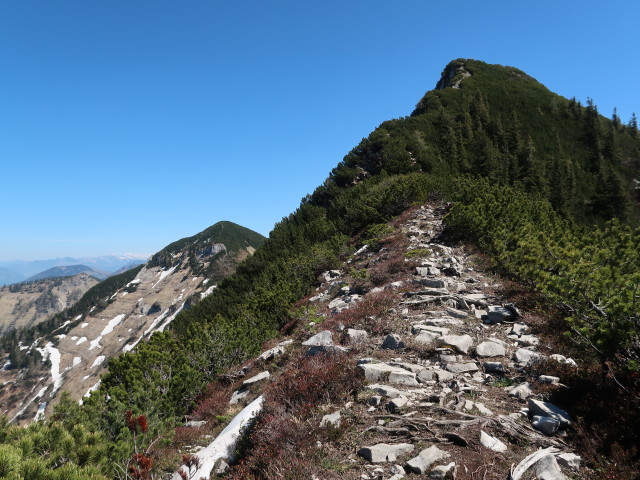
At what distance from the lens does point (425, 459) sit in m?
3.90

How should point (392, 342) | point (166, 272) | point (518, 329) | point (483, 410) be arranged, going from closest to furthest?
point (483, 410)
point (392, 342)
point (518, 329)
point (166, 272)

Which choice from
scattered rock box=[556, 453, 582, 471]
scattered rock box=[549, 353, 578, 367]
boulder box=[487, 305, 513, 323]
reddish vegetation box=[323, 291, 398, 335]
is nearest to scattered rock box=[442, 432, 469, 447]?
scattered rock box=[556, 453, 582, 471]

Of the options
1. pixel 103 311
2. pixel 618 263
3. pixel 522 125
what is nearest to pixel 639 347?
pixel 618 263

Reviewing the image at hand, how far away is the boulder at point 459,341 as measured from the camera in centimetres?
696

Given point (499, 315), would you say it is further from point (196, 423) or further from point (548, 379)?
point (196, 423)

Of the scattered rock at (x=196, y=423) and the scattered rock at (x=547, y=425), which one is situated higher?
the scattered rock at (x=547, y=425)

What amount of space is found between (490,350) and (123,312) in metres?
177

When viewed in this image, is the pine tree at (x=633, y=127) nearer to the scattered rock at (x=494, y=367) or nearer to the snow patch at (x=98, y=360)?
the scattered rock at (x=494, y=367)

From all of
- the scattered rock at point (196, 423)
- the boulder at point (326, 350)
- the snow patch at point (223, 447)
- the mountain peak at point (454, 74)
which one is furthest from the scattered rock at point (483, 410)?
the mountain peak at point (454, 74)

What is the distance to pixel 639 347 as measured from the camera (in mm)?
4996

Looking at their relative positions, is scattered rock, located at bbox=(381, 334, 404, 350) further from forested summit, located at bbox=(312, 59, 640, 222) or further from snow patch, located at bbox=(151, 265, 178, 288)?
snow patch, located at bbox=(151, 265, 178, 288)

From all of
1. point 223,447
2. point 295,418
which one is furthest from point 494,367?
point 223,447

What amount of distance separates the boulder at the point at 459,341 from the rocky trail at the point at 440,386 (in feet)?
0.10

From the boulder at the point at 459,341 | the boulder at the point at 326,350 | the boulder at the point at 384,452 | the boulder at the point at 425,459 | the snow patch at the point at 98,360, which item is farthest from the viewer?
the snow patch at the point at 98,360
